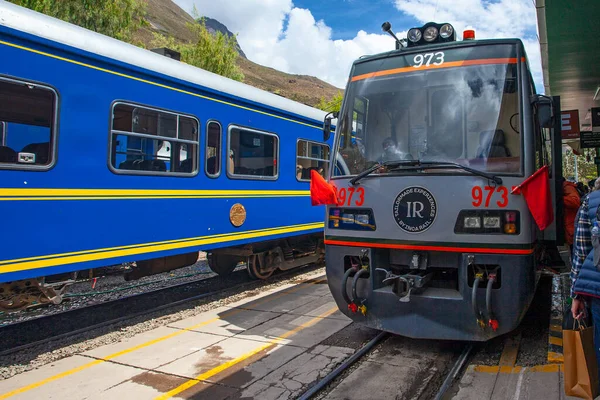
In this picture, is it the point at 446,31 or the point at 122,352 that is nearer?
the point at 122,352

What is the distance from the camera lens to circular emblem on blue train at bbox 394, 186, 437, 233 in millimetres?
4527

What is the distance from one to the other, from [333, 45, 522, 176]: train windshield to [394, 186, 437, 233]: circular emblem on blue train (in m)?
0.24

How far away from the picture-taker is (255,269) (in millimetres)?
8484

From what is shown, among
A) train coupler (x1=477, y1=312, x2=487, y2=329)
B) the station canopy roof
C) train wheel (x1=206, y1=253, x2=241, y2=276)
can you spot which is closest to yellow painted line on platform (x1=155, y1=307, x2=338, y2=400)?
train coupler (x1=477, y1=312, x2=487, y2=329)

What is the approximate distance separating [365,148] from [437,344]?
2.28 meters

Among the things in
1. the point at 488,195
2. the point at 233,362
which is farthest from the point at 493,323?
the point at 233,362

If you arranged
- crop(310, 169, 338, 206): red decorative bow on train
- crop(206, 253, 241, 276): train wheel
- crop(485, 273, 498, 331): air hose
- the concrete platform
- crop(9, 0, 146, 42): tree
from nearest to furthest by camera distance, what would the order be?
the concrete platform < crop(485, 273, 498, 331): air hose < crop(310, 169, 338, 206): red decorative bow on train < crop(206, 253, 241, 276): train wheel < crop(9, 0, 146, 42): tree

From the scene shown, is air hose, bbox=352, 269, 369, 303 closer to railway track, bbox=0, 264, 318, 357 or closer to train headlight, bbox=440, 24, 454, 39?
train headlight, bbox=440, 24, 454, 39

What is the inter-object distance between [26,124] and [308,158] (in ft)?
18.0

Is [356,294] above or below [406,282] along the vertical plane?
below

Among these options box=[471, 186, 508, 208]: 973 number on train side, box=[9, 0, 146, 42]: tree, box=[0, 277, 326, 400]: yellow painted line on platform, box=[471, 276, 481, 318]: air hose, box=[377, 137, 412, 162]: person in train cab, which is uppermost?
box=[9, 0, 146, 42]: tree

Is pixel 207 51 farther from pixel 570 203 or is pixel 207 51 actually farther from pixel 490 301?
pixel 490 301

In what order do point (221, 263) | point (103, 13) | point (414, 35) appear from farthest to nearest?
point (103, 13) < point (221, 263) < point (414, 35)

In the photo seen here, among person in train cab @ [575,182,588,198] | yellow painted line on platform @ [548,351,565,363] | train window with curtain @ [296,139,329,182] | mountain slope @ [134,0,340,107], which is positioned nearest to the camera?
yellow painted line on platform @ [548,351,565,363]
